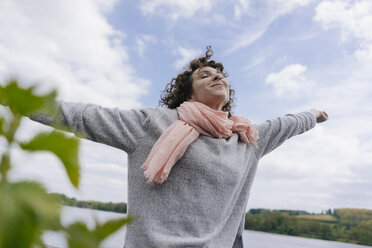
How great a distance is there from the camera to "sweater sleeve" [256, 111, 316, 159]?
8.07 feet

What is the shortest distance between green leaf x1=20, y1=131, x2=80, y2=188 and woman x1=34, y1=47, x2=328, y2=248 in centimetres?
149

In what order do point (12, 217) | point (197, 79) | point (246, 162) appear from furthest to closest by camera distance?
1. point (197, 79)
2. point (246, 162)
3. point (12, 217)

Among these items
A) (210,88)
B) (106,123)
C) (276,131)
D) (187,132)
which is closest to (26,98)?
(106,123)

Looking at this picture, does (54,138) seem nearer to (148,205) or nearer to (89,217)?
(89,217)

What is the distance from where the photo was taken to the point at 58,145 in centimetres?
36

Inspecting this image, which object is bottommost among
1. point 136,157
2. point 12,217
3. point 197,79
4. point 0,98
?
point 12,217

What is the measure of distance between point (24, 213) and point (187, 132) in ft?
5.99

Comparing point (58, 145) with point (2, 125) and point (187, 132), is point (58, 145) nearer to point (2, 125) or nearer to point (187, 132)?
point (2, 125)

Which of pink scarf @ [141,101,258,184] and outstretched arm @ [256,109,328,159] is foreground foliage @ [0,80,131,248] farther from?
outstretched arm @ [256,109,328,159]

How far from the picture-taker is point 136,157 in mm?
2084

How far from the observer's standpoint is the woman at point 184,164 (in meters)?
1.94

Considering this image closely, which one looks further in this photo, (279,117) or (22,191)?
(279,117)

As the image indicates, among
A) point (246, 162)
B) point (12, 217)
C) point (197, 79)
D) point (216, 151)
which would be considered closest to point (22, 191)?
point (12, 217)

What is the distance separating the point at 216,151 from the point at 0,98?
1.88 meters
